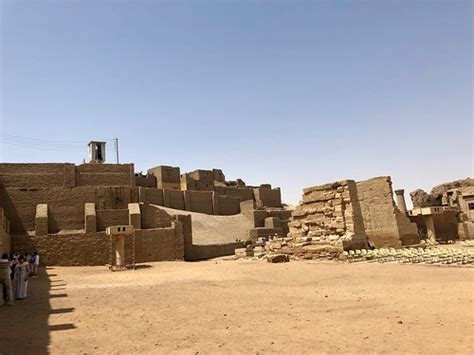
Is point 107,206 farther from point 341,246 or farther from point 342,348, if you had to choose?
point 342,348

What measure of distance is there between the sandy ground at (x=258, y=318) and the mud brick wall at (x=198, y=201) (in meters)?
34.3

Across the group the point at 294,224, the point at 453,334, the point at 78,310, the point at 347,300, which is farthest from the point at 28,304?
the point at 294,224

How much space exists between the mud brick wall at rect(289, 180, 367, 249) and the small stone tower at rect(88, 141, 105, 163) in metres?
31.2

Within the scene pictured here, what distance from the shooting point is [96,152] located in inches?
1812

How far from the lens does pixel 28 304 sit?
9.62 metres

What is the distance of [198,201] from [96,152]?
42.4ft

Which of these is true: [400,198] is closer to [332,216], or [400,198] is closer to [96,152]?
[332,216]

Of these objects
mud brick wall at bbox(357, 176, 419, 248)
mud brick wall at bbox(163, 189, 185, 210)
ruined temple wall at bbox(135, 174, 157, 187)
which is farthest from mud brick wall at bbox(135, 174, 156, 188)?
mud brick wall at bbox(357, 176, 419, 248)

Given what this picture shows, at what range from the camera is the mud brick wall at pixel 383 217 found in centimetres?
2398

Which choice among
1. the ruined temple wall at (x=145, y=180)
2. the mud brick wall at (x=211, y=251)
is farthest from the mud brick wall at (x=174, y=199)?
the mud brick wall at (x=211, y=251)

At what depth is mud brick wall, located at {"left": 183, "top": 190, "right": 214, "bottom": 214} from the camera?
4622 cm

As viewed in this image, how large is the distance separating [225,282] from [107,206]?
2332 centimetres

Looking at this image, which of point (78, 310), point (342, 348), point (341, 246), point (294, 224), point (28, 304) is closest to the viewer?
point (342, 348)

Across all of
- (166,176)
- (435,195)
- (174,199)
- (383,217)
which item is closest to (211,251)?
(383,217)
